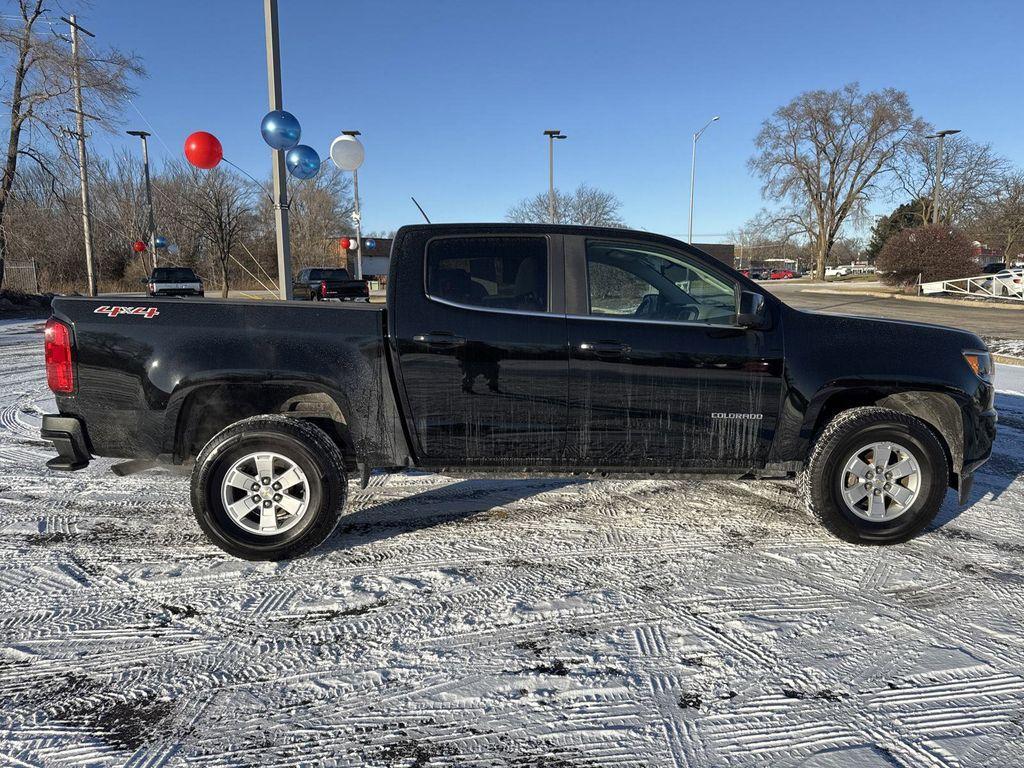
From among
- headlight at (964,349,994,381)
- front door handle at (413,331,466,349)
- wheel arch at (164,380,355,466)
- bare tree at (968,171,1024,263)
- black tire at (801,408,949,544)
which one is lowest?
black tire at (801,408,949,544)

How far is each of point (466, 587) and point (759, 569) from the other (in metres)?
1.63

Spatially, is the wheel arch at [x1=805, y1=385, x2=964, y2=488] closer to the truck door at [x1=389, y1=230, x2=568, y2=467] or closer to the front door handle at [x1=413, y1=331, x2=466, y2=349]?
the truck door at [x1=389, y1=230, x2=568, y2=467]

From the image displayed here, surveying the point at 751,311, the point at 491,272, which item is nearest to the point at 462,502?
the point at 491,272

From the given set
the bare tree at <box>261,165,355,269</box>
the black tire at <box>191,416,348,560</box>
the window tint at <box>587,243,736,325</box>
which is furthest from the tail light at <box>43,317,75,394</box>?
the bare tree at <box>261,165,355,269</box>

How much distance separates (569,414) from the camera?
3.90 metres

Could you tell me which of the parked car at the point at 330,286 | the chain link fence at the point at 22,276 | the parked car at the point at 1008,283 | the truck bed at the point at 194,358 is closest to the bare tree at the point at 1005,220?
the parked car at the point at 1008,283

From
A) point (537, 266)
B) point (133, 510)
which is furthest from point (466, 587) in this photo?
point (133, 510)

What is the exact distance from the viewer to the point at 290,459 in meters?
3.75

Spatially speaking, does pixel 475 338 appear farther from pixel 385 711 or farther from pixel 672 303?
pixel 385 711

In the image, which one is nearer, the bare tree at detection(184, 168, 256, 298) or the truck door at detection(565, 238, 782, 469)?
the truck door at detection(565, 238, 782, 469)

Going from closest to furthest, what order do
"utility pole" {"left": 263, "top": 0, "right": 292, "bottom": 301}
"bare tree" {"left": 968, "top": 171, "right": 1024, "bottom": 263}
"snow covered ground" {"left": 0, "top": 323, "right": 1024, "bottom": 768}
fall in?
"snow covered ground" {"left": 0, "top": 323, "right": 1024, "bottom": 768} → "utility pole" {"left": 263, "top": 0, "right": 292, "bottom": 301} → "bare tree" {"left": 968, "top": 171, "right": 1024, "bottom": 263}

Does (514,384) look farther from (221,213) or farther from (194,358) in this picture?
(221,213)

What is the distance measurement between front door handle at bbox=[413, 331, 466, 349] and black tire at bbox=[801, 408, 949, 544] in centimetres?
224

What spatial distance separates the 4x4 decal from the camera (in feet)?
12.4
